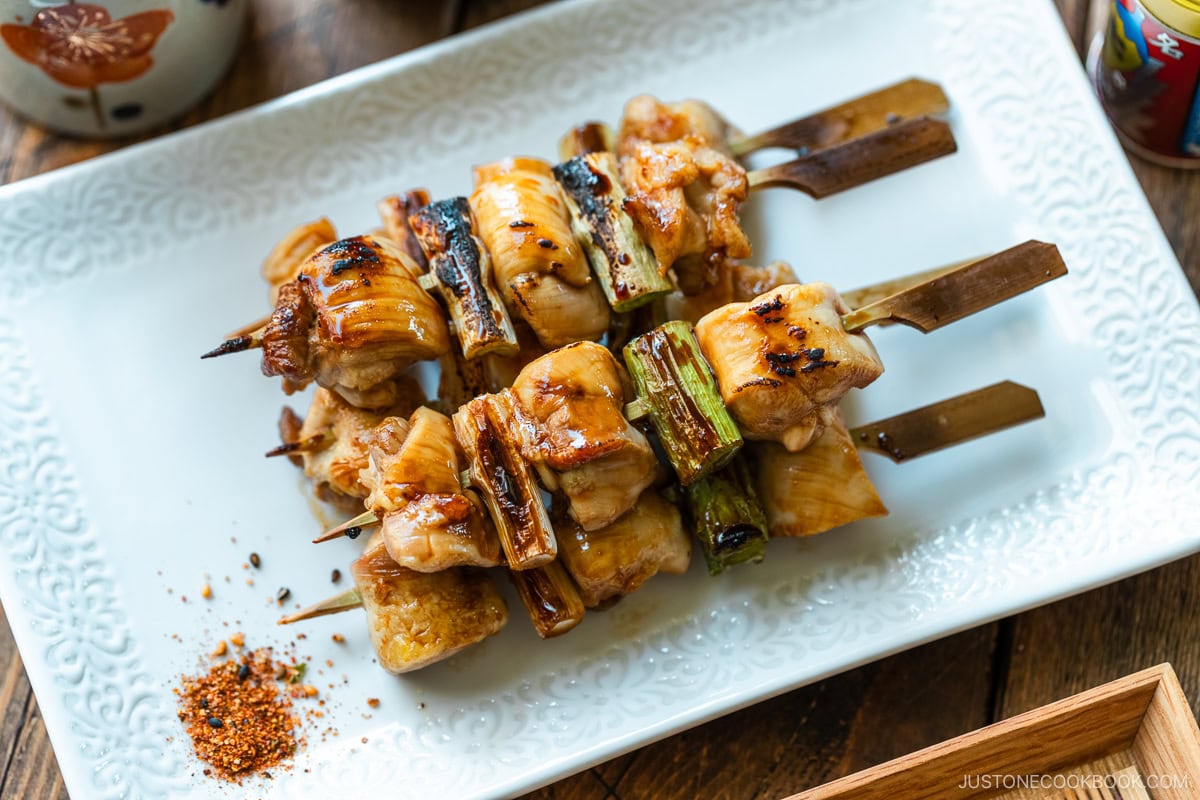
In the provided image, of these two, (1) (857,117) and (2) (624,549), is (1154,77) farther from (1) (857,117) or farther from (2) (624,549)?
(2) (624,549)

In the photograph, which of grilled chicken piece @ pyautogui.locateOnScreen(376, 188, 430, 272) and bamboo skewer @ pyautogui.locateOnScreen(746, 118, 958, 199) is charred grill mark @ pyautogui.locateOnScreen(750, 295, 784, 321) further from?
grilled chicken piece @ pyautogui.locateOnScreen(376, 188, 430, 272)

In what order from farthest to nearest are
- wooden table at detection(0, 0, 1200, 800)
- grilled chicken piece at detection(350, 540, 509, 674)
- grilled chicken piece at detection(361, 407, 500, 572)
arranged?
wooden table at detection(0, 0, 1200, 800) → grilled chicken piece at detection(350, 540, 509, 674) → grilled chicken piece at detection(361, 407, 500, 572)

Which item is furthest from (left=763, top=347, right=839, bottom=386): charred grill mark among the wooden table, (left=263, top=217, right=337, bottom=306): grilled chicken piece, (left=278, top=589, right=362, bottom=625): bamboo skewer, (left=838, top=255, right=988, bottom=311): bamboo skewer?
(left=263, top=217, right=337, bottom=306): grilled chicken piece

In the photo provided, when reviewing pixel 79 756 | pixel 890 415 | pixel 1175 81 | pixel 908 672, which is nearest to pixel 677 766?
pixel 908 672

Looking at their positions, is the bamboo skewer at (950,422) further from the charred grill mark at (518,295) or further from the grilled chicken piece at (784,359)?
the charred grill mark at (518,295)

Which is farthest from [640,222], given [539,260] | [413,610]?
[413,610]

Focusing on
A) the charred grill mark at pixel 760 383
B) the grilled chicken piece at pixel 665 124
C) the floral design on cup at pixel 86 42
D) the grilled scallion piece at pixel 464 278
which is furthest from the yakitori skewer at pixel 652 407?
the floral design on cup at pixel 86 42
